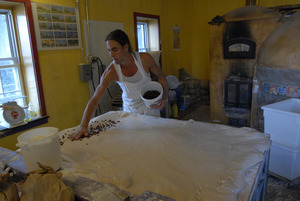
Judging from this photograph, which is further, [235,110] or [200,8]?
[200,8]

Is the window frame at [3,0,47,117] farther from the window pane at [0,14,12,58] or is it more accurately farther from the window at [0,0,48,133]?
the window pane at [0,14,12,58]

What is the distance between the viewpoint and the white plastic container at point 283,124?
219 centimetres

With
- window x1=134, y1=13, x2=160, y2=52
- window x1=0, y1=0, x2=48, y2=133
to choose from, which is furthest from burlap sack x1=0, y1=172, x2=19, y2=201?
window x1=134, y1=13, x2=160, y2=52

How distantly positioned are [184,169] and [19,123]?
2180 millimetres

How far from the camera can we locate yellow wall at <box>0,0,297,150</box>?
9.42ft

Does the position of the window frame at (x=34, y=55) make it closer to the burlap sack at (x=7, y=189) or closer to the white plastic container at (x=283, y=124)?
the burlap sack at (x=7, y=189)

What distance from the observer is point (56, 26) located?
2830mm

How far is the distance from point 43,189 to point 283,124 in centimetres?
230

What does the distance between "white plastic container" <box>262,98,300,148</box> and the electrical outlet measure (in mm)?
2346

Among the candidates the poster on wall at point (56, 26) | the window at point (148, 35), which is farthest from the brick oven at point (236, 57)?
the poster on wall at point (56, 26)

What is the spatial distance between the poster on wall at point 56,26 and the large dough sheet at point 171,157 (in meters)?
→ 1.55

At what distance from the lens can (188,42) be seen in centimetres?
589

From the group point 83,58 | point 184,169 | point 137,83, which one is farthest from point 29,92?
point 184,169

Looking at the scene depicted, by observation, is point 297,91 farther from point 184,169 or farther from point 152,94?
point 184,169
